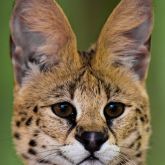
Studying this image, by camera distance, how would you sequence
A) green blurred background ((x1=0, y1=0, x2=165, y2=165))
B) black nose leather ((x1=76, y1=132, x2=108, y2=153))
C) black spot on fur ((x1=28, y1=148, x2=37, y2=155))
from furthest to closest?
1. green blurred background ((x1=0, y1=0, x2=165, y2=165))
2. black spot on fur ((x1=28, y1=148, x2=37, y2=155))
3. black nose leather ((x1=76, y1=132, x2=108, y2=153))

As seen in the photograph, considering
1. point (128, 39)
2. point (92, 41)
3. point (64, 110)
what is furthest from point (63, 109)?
point (92, 41)

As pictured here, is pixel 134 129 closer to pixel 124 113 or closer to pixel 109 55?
pixel 124 113

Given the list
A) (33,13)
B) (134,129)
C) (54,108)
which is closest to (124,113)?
(134,129)

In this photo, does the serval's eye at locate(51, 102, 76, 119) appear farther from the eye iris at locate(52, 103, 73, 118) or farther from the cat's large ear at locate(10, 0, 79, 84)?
the cat's large ear at locate(10, 0, 79, 84)

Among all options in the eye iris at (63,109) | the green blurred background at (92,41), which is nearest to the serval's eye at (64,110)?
the eye iris at (63,109)

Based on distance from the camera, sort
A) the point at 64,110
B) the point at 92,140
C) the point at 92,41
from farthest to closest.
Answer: the point at 92,41 < the point at 64,110 < the point at 92,140

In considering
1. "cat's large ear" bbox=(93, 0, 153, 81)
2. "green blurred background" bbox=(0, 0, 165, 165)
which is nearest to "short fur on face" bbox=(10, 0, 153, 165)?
"cat's large ear" bbox=(93, 0, 153, 81)

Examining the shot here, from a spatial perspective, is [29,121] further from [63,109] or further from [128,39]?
[128,39]
